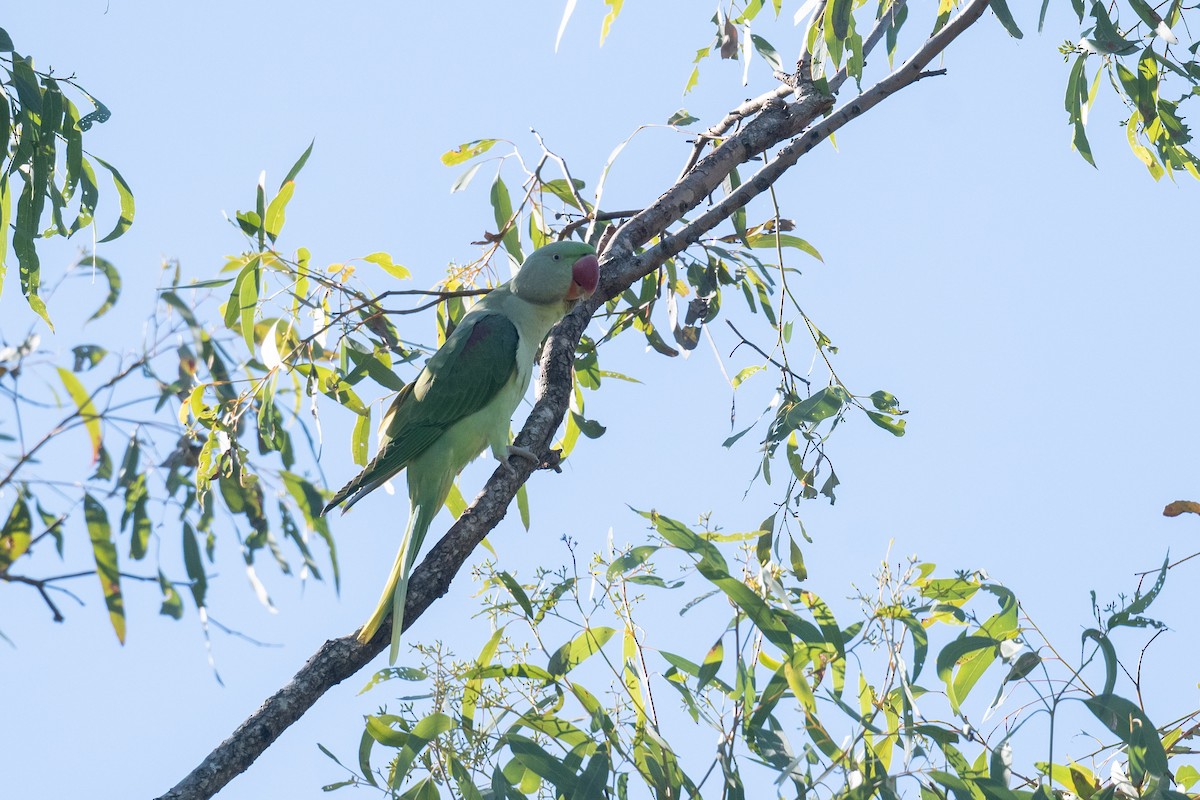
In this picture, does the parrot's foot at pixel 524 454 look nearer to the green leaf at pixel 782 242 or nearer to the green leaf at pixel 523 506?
the green leaf at pixel 523 506

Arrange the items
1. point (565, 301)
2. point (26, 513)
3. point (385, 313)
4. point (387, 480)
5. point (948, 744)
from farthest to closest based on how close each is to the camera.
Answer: point (26, 513)
point (565, 301)
point (387, 480)
point (385, 313)
point (948, 744)

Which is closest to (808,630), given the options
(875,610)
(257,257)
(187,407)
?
(875,610)

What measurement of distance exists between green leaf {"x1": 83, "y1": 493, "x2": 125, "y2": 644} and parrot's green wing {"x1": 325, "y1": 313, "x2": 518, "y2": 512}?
867mm

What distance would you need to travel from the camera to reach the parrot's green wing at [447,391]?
8.89ft

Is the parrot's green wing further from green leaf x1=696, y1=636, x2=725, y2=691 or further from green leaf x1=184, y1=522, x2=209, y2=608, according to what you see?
green leaf x1=696, y1=636, x2=725, y2=691

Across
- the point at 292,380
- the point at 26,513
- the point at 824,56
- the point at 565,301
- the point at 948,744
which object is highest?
the point at 824,56

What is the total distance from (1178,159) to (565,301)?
166 cm

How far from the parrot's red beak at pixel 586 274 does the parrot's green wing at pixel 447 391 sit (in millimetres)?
259

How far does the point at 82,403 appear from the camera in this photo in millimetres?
3258

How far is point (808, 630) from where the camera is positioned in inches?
76.1

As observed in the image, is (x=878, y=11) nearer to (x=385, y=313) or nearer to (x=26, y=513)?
(x=385, y=313)

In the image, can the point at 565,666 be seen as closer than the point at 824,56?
Yes

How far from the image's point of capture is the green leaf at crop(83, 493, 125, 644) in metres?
3.01

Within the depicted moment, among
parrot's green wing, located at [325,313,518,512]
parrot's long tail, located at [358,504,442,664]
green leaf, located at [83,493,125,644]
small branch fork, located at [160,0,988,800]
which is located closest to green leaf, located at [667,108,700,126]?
small branch fork, located at [160,0,988,800]
